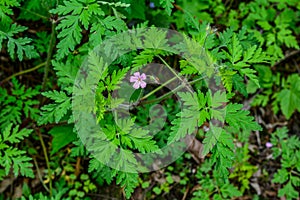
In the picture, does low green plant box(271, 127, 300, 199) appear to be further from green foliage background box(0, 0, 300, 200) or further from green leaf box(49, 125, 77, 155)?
green leaf box(49, 125, 77, 155)

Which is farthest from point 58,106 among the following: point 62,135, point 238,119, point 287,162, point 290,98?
point 290,98

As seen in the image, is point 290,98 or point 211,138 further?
point 290,98

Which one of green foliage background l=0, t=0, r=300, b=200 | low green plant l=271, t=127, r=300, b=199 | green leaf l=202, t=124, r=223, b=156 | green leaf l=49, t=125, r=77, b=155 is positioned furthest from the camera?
low green plant l=271, t=127, r=300, b=199

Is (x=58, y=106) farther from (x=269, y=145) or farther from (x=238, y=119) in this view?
(x=269, y=145)

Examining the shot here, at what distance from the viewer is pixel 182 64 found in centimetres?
253

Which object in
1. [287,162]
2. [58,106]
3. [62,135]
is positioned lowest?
[287,162]

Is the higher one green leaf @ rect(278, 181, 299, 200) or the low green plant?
the low green plant

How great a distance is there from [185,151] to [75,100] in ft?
5.41

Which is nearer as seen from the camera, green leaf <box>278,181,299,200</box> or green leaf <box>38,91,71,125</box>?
green leaf <box>38,91,71,125</box>

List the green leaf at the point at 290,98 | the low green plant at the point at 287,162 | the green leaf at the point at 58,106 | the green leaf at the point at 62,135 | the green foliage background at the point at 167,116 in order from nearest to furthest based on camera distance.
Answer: the green leaf at the point at 58,106 < the green foliage background at the point at 167,116 < the green leaf at the point at 62,135 < the low green plant at the point at 287,162 < the green leaf at the point at 290,98

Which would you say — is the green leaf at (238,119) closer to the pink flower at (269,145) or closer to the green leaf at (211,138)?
the green leaf at (211,138)

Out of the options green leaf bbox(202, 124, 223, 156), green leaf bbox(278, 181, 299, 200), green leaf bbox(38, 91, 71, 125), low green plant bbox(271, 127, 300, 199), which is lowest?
green leaf bbox(278, 181, 299, 200)

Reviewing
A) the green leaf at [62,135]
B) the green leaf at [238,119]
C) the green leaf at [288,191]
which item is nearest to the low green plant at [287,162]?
the green leaf at [288,191]

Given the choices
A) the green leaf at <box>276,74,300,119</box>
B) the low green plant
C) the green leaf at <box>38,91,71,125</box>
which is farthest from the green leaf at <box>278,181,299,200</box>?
the green leaf at <box>38,91,71,125</box>
